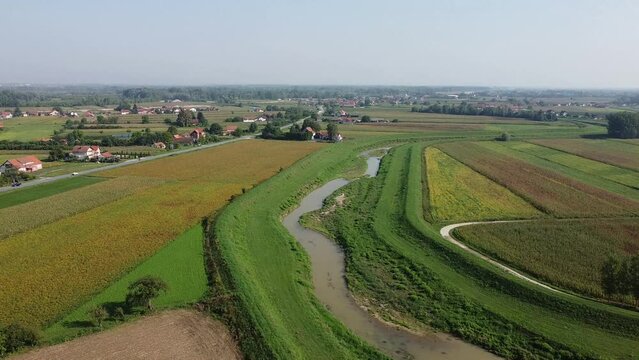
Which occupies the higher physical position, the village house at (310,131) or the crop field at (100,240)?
the village house at (310,131)

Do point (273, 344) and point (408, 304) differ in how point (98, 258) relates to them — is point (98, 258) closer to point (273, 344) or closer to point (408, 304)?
point (273, 344)

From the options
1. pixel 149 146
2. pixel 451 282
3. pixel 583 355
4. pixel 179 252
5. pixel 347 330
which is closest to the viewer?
pixel 583 355

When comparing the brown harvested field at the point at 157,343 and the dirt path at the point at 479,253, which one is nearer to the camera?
the brown harvested field at the point at 157,343

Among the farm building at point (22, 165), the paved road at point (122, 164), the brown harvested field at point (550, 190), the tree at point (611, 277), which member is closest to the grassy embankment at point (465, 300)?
the tree at point (611, 277)

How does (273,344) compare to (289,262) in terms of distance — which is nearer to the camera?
(273,344)

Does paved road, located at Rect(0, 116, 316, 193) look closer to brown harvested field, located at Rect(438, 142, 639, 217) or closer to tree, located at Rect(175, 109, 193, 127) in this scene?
tree, located at Rect(175, 109, 193, 127)

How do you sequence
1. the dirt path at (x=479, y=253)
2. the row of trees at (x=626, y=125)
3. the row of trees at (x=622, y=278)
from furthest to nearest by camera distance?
the row of trees at (x=626, y=125) < the dirt path at (x=479, y=253) < the row of trees at (x=622, y=278)

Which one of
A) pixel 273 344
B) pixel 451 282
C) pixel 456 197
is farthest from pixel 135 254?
pixel 456 197

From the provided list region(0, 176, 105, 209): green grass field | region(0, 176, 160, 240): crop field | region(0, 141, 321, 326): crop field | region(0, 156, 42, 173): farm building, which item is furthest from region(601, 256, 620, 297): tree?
region(0, 156, 42, 173): farm building

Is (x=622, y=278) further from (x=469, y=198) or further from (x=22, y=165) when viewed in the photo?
(x=22, y=165)

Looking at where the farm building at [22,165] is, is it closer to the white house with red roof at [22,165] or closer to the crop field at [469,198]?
the white house with red roof at [22,165]
